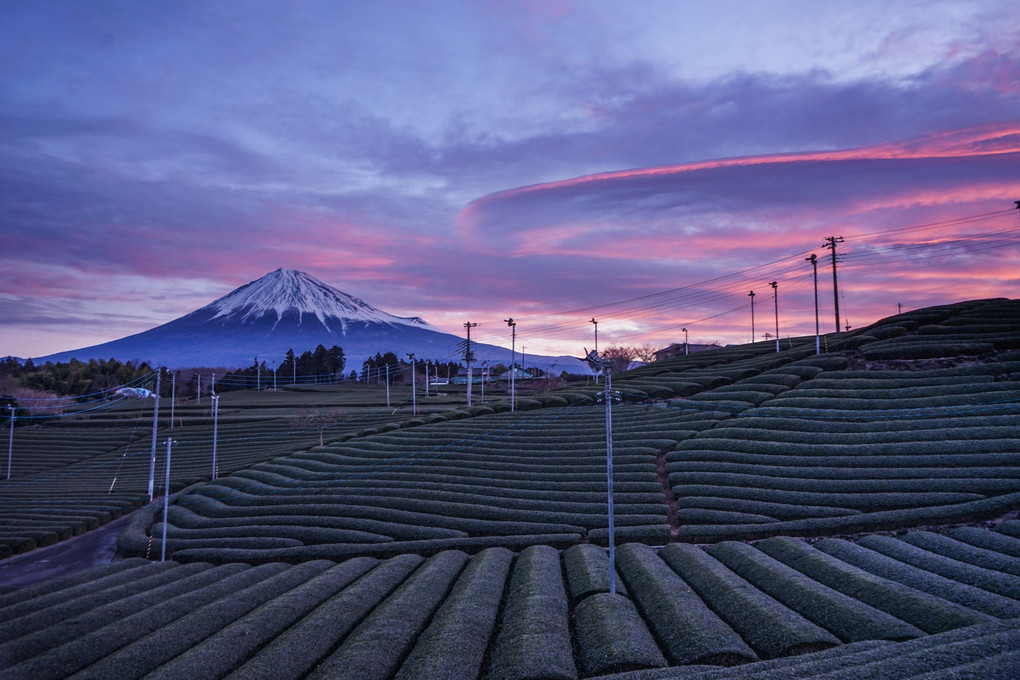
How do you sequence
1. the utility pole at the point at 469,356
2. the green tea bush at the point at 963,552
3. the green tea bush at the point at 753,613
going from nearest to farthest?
the green tea bush at the point at 753,613 < the green tea bush at the point at 963,552 < the utility pole at the point at 469,356

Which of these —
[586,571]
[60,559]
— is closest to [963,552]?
[586,571]

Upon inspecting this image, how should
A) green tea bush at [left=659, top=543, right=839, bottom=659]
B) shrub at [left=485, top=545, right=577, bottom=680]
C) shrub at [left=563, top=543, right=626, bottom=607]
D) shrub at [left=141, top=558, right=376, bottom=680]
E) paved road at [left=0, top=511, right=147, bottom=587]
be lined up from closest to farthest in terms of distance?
shrub at [left=485, top=545, right=577, bottom=680] < green tea bush at [left=659, top=543, right=839, bottom=659] < shrub at [left=141, top=558, right=376, bottom=680] < shrub at [left=563, top=543, right=626, bottom=607] < paved road at [left=0, top=511, right=147, bottom=587]

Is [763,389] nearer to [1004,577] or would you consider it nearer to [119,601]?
[1004,577]

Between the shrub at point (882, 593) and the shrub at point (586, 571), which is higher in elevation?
the shrub at point (882, 593)

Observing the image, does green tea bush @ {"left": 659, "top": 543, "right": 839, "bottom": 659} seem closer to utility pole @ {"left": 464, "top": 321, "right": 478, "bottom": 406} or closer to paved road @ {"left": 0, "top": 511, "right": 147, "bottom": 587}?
paved road @ {"left": 0, "top": 511, "right": 147, "bottom": 587}

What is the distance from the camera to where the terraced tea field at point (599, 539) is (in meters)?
17.5

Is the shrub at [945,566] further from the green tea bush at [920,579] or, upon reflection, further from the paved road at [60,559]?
the paved road at [60,559]

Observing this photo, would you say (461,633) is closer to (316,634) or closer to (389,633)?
(389,633)

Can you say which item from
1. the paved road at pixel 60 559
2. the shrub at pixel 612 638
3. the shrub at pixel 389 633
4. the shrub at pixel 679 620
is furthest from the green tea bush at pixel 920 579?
the paved road at pixel 60 559

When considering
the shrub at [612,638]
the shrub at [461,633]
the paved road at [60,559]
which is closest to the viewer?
the shrub at [612,638]

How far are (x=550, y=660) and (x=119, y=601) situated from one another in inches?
688

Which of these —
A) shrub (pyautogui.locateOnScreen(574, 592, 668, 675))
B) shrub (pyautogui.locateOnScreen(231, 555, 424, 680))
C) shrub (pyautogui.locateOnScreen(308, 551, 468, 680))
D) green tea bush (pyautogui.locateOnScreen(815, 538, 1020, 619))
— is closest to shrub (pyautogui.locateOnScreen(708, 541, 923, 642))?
green tea bush (pyautogui.locateOnScreen(815, 538, 1020, 619))

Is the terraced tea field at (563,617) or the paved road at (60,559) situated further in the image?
the paved road at (60,559)

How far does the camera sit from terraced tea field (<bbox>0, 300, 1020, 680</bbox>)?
1755 centimetres
